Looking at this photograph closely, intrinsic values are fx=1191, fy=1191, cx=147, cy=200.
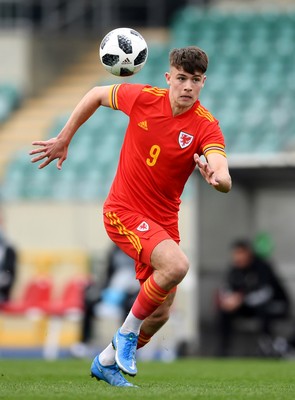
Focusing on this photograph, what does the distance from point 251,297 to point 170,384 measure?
7145mm

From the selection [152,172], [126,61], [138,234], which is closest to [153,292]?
[138,234]

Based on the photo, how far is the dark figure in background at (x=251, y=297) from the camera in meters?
15.3

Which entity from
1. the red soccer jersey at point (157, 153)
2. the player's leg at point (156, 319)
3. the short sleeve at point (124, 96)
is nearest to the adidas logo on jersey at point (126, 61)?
the short sleeve at point (124, 96)

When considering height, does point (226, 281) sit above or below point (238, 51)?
below

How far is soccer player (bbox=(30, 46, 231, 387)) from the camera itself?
7402mm

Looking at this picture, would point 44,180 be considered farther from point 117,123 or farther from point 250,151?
point 250,151

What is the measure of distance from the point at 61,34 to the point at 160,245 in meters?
16.3

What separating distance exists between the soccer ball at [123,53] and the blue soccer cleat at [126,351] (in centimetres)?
189

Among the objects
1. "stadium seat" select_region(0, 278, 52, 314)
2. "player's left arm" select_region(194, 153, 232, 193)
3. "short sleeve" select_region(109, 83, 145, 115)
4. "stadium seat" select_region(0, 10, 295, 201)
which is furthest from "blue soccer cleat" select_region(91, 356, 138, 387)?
"stadium seat" select_region(0, 10, 295, 201)

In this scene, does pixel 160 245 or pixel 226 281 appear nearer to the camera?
pixel 160 245

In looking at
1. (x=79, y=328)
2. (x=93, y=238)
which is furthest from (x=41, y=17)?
(x=79, y=328)

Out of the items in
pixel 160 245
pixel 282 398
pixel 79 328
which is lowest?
pixel 79 328

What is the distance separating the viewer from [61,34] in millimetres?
23234

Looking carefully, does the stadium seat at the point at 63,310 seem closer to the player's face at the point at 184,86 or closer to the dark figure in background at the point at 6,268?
the dark figure in background at the point at 6,268
